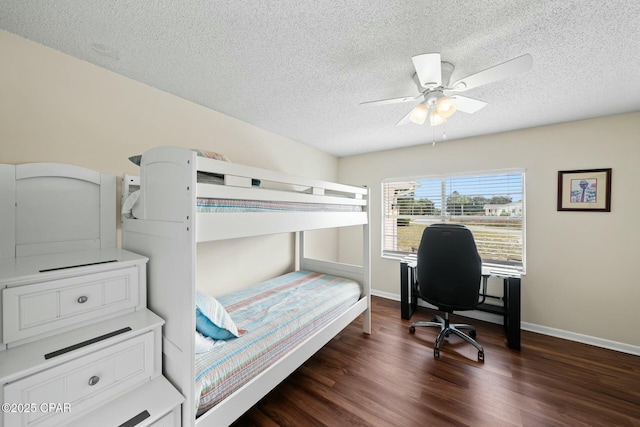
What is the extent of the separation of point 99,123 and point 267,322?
179 centimetres

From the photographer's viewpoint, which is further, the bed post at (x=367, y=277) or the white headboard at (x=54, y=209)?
the bed post at (x=367, y=277)

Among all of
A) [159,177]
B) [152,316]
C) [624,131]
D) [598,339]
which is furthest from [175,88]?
[598,339]

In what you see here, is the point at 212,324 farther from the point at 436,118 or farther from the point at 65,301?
the point at 436,118

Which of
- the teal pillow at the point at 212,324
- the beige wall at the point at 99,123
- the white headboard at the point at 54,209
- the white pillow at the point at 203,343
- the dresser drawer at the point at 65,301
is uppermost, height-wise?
the beige wall at the point at 99,123

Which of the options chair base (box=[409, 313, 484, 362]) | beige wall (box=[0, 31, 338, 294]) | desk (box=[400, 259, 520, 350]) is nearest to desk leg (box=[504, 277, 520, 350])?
desk (box=[400, 259, 520, 350])

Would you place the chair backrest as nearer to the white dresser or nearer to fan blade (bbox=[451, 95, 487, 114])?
fan blade (bbox=[451, 95, 487, 114])

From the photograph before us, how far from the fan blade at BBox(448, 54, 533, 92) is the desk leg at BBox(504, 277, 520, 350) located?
203 centimetres

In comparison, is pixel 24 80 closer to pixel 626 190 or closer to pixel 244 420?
pixel 244 420

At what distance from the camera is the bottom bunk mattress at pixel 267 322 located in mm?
1231

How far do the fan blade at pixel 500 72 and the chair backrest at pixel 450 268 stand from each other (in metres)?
1.26

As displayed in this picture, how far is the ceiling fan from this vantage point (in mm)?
1252

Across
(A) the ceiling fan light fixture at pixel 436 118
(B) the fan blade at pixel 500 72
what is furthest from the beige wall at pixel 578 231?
(B) the fan blade at pixel 500 72

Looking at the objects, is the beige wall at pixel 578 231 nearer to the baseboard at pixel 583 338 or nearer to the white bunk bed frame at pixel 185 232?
the baseboard at pixel 583 338

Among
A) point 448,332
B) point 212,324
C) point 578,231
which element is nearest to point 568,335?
point 578,231
